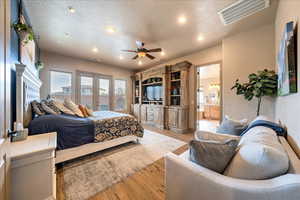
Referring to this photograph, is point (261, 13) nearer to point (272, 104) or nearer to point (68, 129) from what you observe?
point (272, 104)

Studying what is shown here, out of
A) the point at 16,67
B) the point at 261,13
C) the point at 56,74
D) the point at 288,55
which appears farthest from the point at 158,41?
the point at 56,74

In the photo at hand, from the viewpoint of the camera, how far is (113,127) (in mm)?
2818

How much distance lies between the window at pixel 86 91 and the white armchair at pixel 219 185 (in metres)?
5.01

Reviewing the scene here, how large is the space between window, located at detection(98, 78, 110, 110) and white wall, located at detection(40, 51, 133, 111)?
0.42 m

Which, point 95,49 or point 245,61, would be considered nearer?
point 245,61

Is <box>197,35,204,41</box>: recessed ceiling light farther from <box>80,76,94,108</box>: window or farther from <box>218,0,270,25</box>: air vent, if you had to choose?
<box>80,76,94,108</box>: window

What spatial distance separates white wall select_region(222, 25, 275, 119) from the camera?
2709 millimetres

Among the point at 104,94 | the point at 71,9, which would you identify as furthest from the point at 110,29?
the point at 104,94

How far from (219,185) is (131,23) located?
118 inches

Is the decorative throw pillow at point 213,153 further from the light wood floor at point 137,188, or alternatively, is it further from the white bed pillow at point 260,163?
the light wood floor at point 137,188

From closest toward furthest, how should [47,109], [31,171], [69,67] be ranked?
[31,171] < [47,109] < [69,67]

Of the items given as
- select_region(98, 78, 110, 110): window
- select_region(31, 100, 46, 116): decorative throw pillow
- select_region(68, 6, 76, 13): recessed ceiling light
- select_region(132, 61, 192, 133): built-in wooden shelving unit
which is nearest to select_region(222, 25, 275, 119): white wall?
select_region(132, 61, 192, 133): built-in wooden shelving unit

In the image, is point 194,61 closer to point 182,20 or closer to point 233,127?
point 182,20

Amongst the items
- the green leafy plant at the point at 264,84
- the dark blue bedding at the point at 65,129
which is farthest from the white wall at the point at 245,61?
the dark blue bedding at the point at 65,129
